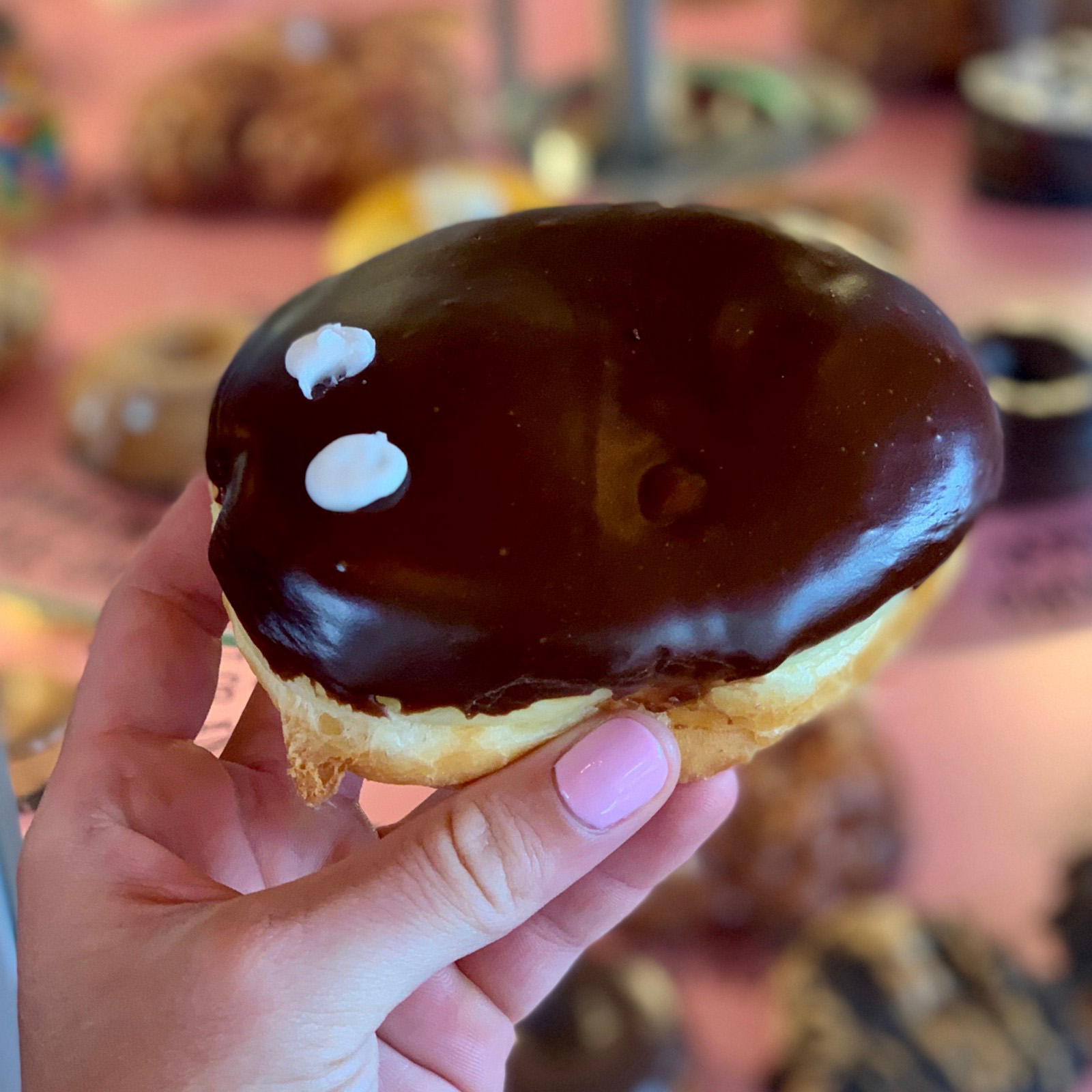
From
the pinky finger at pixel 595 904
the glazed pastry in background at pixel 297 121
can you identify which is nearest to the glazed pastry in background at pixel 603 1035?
the pinky finger at pixel 595 904

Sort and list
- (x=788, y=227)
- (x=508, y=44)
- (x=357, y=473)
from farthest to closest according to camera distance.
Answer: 1. (x=508, y=44)
2. (x=788, y=227)
3. (x=357, y=473)

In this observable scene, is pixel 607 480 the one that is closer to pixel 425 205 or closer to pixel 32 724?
pixel 32 724

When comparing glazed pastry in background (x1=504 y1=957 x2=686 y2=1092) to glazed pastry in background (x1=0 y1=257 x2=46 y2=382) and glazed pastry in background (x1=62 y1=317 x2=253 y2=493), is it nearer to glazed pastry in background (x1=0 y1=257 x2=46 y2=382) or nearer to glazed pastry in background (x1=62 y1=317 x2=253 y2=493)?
Answer: glazed pastry in background (x1=62 y1=317 x2=253 y2=493)

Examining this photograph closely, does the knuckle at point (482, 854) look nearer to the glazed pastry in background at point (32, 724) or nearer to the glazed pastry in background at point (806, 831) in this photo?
the glazed pastry in background at point (32, 724)

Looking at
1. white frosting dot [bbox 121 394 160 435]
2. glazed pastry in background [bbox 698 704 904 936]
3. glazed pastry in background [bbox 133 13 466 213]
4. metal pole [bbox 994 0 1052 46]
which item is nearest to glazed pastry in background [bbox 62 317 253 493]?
white frosting dot [bbox 121 394 160 435]

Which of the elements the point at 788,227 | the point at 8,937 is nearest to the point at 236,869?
the point at 8,937

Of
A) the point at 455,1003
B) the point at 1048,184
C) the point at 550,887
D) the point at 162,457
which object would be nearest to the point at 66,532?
the point at 162,457
